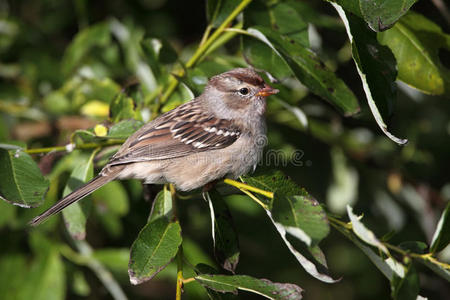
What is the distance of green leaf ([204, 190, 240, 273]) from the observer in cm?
247

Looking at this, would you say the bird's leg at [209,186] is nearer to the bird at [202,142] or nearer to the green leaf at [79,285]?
the bird at [202,142]

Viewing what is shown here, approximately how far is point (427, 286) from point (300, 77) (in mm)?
3012

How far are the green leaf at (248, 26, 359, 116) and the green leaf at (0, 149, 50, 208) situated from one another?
1274 millimetres

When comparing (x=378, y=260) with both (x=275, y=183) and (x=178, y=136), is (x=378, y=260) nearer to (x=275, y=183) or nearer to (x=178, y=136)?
(x=275, y=183)

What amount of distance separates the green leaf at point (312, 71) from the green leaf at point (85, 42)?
188 cm

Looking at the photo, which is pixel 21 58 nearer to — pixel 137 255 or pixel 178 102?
pixel 178 102

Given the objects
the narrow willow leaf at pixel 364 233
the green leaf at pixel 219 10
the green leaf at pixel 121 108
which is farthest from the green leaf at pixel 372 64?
the green leaf at pixel 121 108

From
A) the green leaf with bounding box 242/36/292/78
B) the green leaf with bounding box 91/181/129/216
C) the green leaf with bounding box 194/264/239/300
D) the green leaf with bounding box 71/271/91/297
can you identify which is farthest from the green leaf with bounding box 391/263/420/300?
the green leaf with bounding box 71/271/91/297

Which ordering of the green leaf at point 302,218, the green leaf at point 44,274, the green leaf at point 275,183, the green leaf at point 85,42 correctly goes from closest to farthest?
the green leaf at point 302,218 → the green leaf at point 275,183 → the green leaf at point 44,274 → the green leaf at point 85,42

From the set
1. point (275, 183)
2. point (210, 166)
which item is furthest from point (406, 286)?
point (210, 166)

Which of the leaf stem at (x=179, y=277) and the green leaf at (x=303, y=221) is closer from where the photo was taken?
the green leaf at (x=303, y=221)

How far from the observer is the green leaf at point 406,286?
1.94 m

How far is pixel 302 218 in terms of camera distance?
6.31 feet

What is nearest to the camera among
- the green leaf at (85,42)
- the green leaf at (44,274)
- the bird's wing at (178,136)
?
the bird's wing at (178,136)
